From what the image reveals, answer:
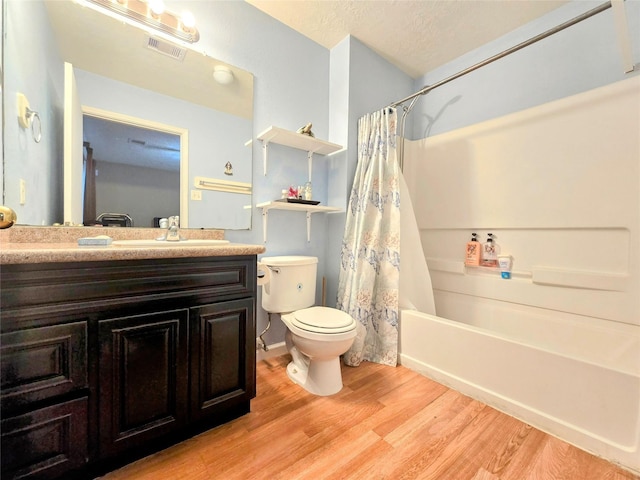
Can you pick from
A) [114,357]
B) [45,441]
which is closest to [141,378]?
[114,357]

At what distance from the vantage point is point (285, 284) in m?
1.73

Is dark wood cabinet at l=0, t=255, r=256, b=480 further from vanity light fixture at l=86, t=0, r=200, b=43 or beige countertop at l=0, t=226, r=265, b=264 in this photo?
vanity light fixture at l=86, t=0, r=200, b=43

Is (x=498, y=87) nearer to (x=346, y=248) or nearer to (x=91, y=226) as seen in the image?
(x=346, y=248)

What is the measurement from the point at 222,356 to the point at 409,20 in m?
2.51

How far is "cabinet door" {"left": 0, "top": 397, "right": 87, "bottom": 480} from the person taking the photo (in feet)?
2.54

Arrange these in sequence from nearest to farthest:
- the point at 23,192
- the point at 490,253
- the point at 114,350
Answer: the point at 114,350
the point at 23,192
the point at 490,253

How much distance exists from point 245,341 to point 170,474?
0.52 m

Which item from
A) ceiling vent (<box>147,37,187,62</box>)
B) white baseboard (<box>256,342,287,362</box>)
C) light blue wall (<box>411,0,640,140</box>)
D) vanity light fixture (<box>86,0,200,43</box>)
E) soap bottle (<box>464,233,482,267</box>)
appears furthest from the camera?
soap bottle (<box>464,233,482,267</box>)

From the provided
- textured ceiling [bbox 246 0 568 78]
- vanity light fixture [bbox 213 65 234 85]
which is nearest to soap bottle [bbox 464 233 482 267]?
textured ceiling [bbox 246 0 568 78]

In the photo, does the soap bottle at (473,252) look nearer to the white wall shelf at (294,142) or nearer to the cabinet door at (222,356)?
the white wall shelf at (294,142)

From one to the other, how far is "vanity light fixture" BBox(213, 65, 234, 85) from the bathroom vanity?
1.24m

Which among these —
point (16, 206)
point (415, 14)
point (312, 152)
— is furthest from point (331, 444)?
point (415, 14)

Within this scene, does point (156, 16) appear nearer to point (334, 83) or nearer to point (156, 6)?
point (156, 6)

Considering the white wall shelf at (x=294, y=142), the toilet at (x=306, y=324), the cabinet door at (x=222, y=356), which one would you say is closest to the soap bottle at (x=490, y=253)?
the toilet at (x=306, y=324)
